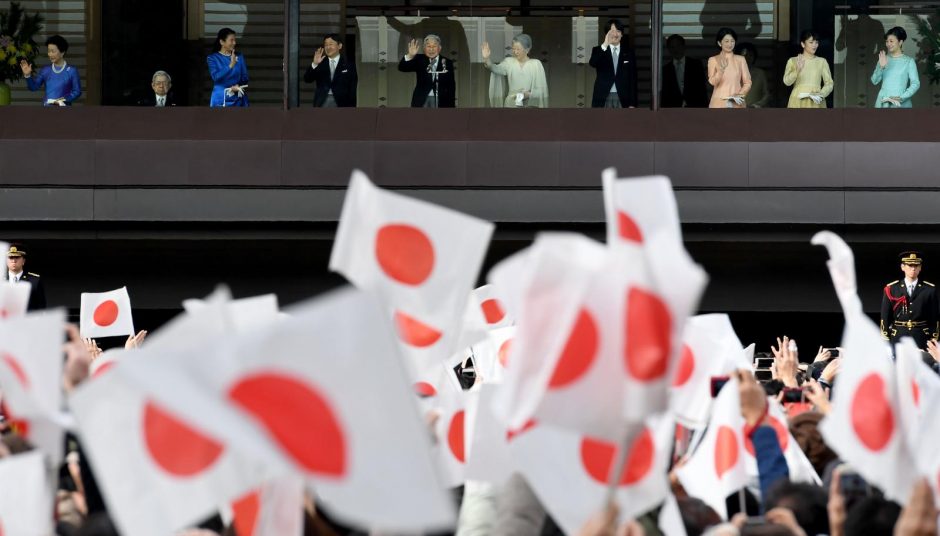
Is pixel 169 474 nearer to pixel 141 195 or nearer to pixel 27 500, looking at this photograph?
pixel 27 500

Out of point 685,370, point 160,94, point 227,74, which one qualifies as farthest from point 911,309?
point 685,370

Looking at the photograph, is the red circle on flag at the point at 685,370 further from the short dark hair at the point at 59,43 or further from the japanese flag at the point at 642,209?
the short dark hair at the point at 59,43

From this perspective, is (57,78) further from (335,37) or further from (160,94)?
(335,37)

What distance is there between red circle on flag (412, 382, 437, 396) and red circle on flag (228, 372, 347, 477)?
9.78ft

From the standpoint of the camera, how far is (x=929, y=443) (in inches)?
213

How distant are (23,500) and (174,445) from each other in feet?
1.76

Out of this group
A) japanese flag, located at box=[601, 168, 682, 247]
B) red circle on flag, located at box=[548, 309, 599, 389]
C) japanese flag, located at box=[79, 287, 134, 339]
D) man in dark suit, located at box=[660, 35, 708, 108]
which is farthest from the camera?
man in dark suit, located at box=[660, 35, 708, 108]

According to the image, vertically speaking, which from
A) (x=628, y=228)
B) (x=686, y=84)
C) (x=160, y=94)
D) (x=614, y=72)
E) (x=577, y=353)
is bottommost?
(x=577, y=353)

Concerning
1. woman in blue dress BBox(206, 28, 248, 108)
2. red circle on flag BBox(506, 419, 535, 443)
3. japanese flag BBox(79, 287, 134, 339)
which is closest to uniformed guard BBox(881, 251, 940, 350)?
japanese flag BBox(79, 287, 134, 339)

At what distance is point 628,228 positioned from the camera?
5.41 m

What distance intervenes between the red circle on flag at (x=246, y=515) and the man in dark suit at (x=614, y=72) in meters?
13.6

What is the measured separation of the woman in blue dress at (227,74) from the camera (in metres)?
18.0

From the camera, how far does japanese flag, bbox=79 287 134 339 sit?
13102 millimetres

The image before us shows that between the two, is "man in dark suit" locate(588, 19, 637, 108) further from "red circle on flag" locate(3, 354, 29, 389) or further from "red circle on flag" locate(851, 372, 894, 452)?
"red circle on flag" locate(3, 354, 29, 389)
